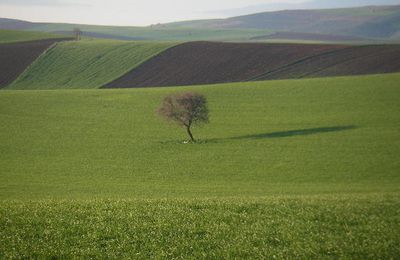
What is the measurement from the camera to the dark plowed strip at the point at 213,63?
79438mm

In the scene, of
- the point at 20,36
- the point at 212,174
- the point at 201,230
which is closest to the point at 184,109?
the point at 212,174

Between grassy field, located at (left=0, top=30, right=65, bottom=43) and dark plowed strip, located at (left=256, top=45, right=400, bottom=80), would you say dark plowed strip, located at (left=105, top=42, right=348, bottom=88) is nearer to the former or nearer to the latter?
dark plowed strip, located at (left=256, top=45, right=400, bottom=80)

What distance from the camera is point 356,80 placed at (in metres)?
65.1

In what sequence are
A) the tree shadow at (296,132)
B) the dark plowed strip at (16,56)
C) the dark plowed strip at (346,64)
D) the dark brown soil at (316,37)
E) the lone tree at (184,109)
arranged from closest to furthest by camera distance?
the tree shadow at (296,132) → the lone tree at (184,109) → the dark plowed strip at (346,64) → the dark plowed strip at (16,56) → the dark brown soil at (316,37)

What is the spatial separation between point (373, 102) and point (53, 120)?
38.5 metres

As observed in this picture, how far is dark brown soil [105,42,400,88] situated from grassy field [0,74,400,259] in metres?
10.1

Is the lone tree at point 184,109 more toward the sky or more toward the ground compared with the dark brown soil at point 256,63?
more toward the ground

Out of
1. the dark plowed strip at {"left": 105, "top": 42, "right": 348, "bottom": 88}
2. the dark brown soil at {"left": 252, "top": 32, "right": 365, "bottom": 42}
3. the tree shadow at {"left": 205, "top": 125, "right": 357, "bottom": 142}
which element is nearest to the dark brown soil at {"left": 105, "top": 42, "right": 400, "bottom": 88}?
the dark plowed strip at {"left": 105, "top": 42, "right": 348, "bottom": 88}

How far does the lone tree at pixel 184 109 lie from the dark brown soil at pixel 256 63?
2769 cm

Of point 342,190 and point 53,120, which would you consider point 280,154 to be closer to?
point 342,190

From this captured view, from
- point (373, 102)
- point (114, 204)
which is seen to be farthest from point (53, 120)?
point (114, 204)

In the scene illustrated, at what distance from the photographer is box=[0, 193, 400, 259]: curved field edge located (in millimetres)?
12508

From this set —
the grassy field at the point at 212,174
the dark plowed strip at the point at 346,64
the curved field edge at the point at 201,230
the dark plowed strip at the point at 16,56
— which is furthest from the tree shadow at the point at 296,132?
the dark plowed strip at the point at 16,56

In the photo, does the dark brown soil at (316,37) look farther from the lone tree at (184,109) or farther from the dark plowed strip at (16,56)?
the lone tree at (184,109)
